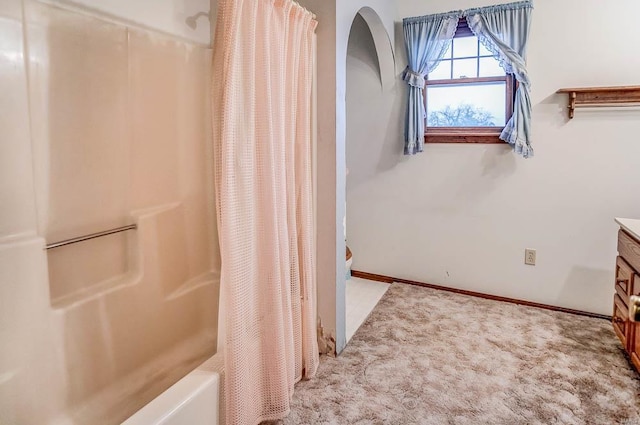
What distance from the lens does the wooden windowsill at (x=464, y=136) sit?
293 centimetres

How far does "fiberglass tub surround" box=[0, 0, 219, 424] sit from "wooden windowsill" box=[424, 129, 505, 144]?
168 centimetres

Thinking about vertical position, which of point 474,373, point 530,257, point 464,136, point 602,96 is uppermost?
point 602,96

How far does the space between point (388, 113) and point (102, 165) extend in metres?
2.15

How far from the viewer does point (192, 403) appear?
4.59 ft

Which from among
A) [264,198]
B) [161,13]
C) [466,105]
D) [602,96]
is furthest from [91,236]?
[602,96]

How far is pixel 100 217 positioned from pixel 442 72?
2.48m

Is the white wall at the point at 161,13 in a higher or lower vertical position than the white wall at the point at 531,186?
higher

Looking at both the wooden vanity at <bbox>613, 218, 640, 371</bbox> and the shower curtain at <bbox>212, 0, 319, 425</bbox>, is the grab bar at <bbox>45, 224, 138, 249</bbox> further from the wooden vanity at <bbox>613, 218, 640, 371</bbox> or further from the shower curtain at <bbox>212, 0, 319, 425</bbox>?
the wooden vanity at <bbox>613, 218, 640, 371</bbox>

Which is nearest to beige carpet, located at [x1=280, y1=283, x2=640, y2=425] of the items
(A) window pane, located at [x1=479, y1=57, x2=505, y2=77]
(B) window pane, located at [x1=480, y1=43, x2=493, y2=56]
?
(A) window pane, located at [x1=479, y1=57, x2=505, y2=77]

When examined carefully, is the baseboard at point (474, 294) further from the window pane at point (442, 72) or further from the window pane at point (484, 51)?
the window pane at point (484, 51)

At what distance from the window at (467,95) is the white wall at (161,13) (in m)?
1.69

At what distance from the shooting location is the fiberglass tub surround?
4.90ft

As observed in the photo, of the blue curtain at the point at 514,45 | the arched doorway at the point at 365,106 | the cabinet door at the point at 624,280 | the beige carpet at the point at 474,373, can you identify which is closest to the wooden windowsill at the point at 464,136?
the blue curtain at the point at 514,45

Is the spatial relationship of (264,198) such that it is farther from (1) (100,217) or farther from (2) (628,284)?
→ (2) (628,284)
